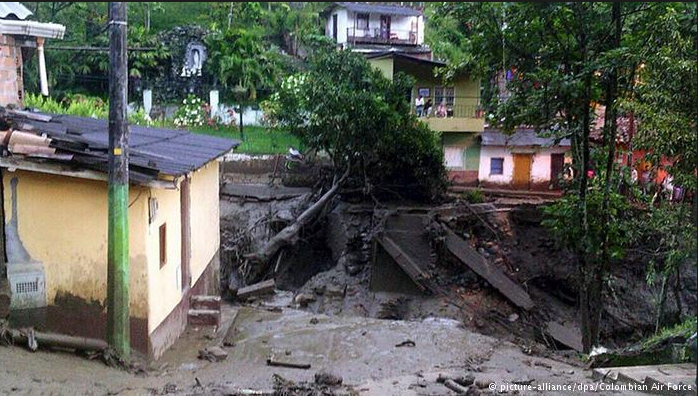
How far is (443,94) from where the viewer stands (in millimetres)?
29812

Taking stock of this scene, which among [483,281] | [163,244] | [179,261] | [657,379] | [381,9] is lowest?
[483,281]

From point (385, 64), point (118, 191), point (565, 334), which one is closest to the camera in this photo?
point (118, 191)

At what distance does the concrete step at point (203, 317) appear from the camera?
12.8 meters

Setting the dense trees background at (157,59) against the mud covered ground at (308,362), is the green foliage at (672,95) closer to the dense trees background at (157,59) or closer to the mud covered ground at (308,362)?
the mud covered ground at (308,362)

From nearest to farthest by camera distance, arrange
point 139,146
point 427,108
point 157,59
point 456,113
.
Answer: point 139,146
point 427,108
point 456,113
point 157,59

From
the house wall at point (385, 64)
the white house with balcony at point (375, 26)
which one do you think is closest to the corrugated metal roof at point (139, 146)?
the house wall at point (385, 64)

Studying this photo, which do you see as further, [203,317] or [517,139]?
[517,139]

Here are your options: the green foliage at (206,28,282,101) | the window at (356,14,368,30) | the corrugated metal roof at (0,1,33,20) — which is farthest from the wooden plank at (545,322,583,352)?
the window at (356,14,368,30)

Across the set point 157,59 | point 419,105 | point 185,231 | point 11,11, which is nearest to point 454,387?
point 185,231

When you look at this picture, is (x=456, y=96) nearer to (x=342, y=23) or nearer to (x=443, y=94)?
(x=443, y=94)

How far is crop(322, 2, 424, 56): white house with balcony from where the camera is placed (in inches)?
1655

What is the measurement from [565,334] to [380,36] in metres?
28.1

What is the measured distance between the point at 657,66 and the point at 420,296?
1049 centimetres

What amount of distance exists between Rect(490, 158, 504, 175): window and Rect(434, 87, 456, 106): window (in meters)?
3.09
